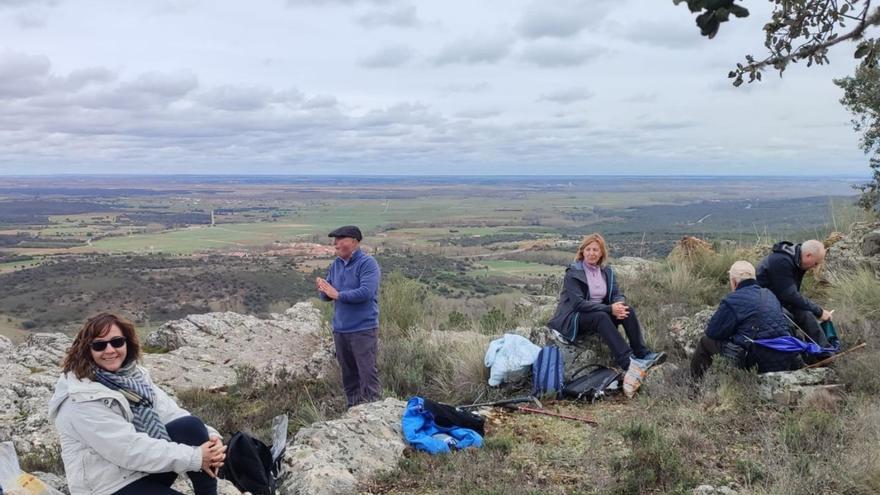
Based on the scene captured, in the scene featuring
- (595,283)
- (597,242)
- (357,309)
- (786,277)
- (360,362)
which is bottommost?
(360,362)

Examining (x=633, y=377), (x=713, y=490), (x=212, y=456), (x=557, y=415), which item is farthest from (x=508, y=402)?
(x=212, y=456)

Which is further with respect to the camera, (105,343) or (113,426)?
(105,343)

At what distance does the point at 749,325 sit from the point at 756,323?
2.1 inches

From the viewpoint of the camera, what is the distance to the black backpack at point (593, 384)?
5.44m

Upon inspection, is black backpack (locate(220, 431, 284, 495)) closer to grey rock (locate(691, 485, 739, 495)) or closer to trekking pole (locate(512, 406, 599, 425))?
trekking pole (locate(512, 406, 599, 425))

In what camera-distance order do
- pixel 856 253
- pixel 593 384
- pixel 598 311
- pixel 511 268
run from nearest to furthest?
pixel 593 384, pixel 598 311, pixel 856 253, pixel 511 268

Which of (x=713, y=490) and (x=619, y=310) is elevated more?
(x=619, y=310)

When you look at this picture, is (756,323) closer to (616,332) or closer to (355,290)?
(616,332)

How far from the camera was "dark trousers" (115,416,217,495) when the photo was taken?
3.04 metres

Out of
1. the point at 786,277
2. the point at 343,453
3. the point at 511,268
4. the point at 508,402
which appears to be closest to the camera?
the point at 343,453

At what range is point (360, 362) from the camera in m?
5.55

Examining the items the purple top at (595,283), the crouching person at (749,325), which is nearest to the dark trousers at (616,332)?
the purple top at (595,283)

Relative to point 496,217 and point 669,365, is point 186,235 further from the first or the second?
point 669,365

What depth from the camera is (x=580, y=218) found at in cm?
5278
